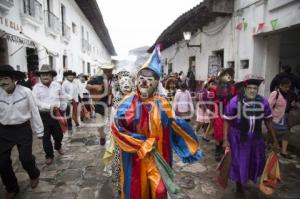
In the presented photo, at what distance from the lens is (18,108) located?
3662 millimetres

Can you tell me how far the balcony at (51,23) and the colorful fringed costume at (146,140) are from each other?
10.2 metres

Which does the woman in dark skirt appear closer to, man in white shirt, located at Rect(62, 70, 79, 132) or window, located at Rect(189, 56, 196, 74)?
man in white shirt, located at Rect(62, 70, 79, 132)

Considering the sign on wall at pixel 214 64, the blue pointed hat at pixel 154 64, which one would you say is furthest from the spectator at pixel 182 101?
the blue pointed hat at pixel 154 64

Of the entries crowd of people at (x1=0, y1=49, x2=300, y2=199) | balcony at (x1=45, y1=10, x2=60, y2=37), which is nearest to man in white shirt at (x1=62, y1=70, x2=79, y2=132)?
crowd of people at (x1=0, y1=49, x2=300, y2=199)

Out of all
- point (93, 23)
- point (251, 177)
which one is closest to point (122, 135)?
point (251, 177)

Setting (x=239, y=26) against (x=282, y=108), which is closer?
(x=282, y=108)

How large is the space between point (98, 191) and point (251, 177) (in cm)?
215

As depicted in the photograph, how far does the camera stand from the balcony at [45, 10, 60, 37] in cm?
1154

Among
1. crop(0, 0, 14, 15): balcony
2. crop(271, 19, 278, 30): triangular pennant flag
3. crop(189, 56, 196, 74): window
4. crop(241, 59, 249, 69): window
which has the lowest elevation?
crop(241, 59, 249, 69): window

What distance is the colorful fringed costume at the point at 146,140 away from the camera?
8.21ft

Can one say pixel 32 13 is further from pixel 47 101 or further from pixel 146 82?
pixel 146 82

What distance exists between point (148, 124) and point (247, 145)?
1.64 metres

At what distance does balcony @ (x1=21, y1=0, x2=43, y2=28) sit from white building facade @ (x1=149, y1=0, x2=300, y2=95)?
18.7 feet

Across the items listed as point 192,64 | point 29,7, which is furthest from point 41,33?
point 192,64
